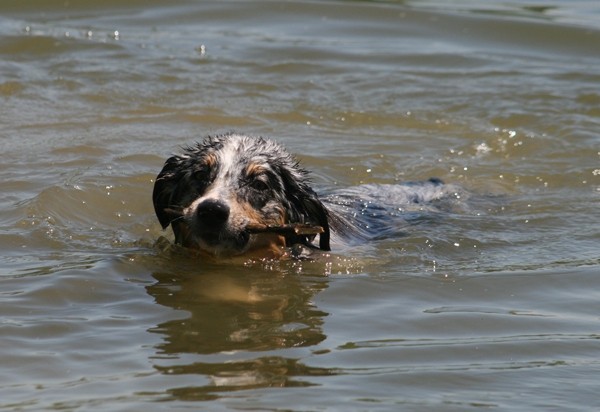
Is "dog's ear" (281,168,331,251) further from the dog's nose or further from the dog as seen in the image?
the dog's nose

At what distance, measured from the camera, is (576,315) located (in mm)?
6469

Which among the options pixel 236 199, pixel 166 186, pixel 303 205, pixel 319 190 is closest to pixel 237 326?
pixel 236 199

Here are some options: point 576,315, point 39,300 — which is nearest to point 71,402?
point 39,300

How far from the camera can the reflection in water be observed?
5.30 meters

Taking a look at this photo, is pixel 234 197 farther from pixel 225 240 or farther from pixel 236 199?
pixel 225 240

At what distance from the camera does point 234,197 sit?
6758 mm

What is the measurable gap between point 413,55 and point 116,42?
338 centimetres

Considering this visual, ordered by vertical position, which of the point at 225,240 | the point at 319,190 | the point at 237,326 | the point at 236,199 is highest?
the point at 236,199

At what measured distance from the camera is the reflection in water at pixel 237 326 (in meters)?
5.30

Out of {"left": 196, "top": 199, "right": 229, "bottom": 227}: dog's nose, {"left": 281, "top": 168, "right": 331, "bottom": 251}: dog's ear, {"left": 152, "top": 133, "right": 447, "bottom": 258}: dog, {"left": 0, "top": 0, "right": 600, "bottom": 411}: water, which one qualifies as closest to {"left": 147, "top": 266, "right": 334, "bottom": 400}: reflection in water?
{"left": 0, "top": 0, "right": 600, "bottom": 411}: water

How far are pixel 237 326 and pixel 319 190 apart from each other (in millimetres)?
3123

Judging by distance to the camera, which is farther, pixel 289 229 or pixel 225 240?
pixel 289 229

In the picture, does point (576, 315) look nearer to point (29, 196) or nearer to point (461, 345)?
point (461, 345)

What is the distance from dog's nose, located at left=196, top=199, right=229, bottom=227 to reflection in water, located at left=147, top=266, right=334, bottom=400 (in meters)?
0.43
